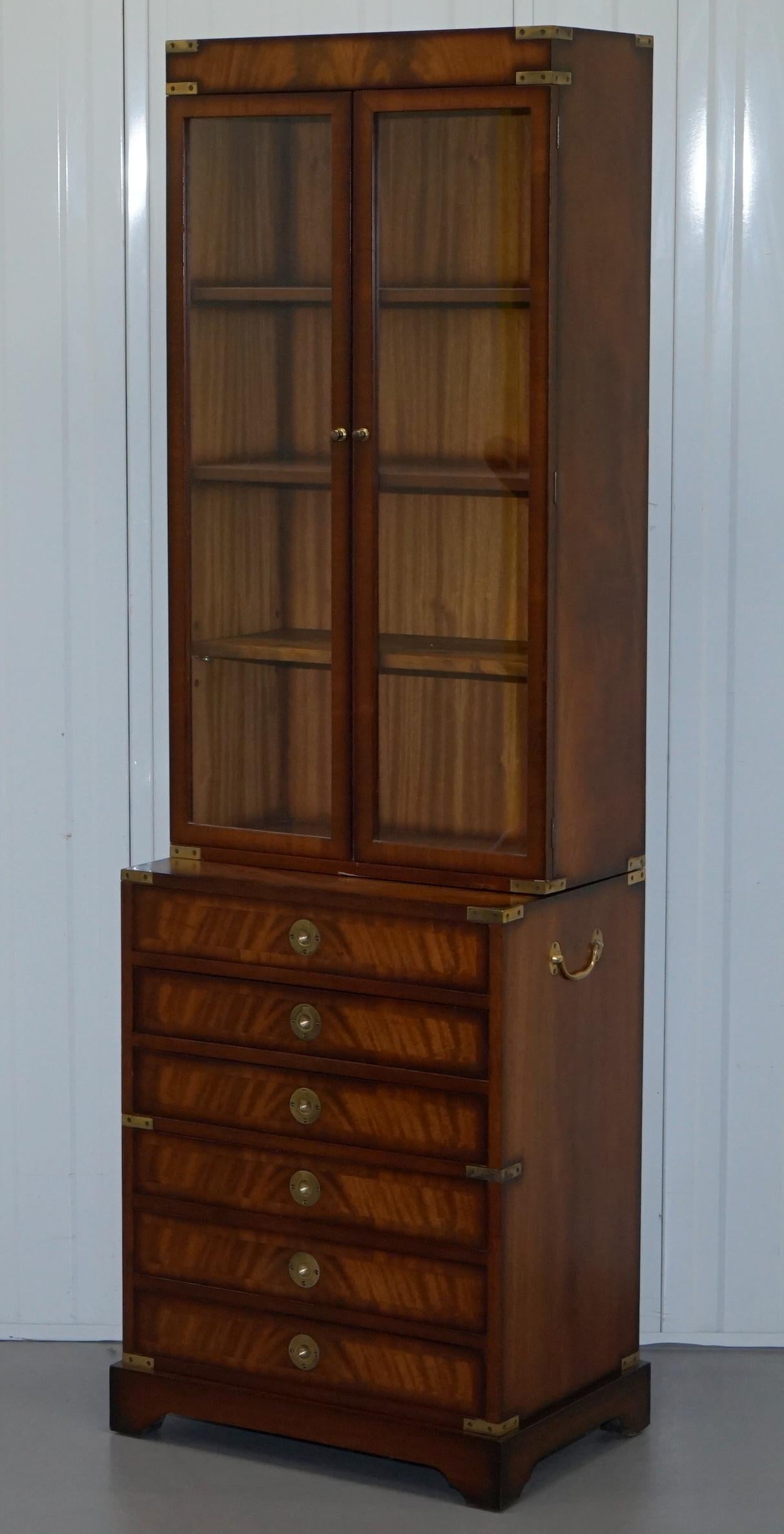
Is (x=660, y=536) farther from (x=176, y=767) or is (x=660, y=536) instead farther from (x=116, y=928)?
(x=116, y=928)

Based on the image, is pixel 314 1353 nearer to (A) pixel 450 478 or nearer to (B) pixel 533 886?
(B) pixel 533 886

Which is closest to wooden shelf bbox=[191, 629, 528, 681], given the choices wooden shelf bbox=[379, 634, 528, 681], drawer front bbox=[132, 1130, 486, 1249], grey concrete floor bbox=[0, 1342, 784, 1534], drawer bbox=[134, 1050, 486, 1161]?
wooden shelf bbox=[379, 634, 528, 681]

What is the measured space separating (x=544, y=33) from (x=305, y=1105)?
1545 millimetres

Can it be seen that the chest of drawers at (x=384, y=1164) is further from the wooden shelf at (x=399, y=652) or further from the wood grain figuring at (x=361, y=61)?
the wood grain figuring at (x=361, y=61)

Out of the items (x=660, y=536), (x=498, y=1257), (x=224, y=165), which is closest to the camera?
(x=498, y=1257)

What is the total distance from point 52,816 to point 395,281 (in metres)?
1.19

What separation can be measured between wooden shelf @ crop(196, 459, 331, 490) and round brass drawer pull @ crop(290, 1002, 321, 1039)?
2.52ft

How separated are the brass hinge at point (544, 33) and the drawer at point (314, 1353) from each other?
182 centimetres

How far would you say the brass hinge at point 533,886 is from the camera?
9.77 ft

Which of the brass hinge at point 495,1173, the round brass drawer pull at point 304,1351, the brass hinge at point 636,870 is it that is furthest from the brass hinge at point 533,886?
the round brass drawer pull at point 304,1351

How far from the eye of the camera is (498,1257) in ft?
9.59

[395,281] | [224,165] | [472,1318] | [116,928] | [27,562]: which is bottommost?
[472,1318]

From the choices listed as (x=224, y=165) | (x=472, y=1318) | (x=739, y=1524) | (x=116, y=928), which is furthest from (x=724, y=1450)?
(x=224, y=165)

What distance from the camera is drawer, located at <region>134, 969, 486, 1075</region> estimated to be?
9.69 feet
